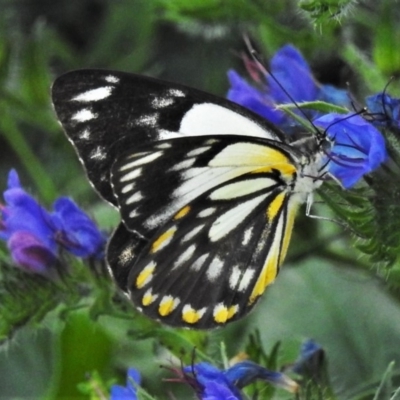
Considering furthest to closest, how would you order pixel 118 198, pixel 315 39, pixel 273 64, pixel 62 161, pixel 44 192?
1. pixel 62 161
2. pixel 44 192
3. pixel 315 39
4. pixel 273 64
5. pixel 118 198

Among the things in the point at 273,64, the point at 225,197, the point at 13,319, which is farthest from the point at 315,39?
the point at 13,319

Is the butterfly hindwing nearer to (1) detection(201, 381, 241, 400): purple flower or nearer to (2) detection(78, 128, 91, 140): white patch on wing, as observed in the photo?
(2) detection(78, 128, 91, 140): white patch on wing

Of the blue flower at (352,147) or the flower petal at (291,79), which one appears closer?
the blue flower at (352,147)

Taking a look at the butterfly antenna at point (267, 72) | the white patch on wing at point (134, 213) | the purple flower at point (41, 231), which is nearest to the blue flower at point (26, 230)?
the purple flower at point (41, 231)

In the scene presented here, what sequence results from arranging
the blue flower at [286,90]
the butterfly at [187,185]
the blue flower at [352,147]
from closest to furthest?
the blue flower at [352,147], the butterfly at [187,185], the blue flower at [286,90]

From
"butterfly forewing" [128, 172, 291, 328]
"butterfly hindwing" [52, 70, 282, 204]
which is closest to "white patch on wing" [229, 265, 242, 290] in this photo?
"butterfly forewing" [128, 172, 291, 328]

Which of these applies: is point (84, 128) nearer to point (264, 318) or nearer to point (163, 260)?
point (163, 260)

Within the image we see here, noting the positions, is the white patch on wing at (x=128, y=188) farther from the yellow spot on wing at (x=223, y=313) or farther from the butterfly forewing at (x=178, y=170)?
the yellow spot on wing at (x=223, y=313)
